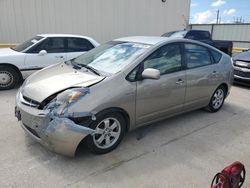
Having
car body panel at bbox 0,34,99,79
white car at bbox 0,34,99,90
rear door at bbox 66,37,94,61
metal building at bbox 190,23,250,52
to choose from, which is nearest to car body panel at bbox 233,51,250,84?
rear door at bbox 66,37,94,61

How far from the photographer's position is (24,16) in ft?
32.1

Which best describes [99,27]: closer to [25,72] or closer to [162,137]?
[25,72]

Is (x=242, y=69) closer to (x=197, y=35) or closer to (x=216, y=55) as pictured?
(x=216, y=55)

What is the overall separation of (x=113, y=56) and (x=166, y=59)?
831mm

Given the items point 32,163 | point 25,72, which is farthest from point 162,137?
point 25,72

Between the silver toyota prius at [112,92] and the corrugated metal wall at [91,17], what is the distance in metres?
6.94

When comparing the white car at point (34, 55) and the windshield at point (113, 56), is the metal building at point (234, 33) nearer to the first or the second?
the white car at point (34, 55)

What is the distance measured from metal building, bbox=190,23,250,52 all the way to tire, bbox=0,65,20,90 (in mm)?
12724

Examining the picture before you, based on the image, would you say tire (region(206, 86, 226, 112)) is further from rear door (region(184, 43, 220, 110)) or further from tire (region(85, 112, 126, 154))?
tire (region(85, 112, 126, 154))

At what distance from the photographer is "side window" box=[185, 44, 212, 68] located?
4.16m

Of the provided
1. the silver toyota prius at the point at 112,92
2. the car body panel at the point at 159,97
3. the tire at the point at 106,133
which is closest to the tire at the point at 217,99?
the silver toyota prius at the point at 112,92

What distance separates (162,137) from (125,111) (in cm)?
91

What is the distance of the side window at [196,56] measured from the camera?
4.16 metres

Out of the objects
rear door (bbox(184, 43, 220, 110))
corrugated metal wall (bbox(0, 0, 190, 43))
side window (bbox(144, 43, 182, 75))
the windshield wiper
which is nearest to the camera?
the windshield wiper
